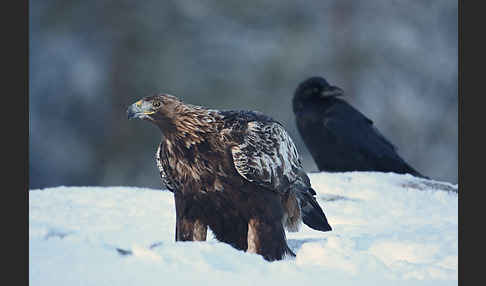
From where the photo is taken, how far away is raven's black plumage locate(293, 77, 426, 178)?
7.96 metres

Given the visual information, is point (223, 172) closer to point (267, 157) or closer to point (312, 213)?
point (267, 157)

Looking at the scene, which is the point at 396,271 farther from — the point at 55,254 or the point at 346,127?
the point at 346,127

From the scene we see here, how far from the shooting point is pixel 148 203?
19.9 feet

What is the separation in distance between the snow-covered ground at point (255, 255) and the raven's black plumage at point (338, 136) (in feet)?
3.27

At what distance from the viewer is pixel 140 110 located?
4.09m

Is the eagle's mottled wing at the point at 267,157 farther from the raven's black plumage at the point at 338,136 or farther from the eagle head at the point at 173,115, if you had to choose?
the raven's black plumage at the point at 338,136

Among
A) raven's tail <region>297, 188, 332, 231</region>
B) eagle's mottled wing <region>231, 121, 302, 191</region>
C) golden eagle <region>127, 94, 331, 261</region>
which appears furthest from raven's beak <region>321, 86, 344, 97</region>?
golden eagle <region>127, 94, 331, 261</region>

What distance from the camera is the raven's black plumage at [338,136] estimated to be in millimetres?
7957

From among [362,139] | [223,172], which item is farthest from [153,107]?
[362,139]

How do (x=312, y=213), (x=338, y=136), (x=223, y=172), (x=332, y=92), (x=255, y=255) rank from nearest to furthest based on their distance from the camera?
(x=255, y=255)
(x=223, y=172)
(x=312, y=213)
(x=338, y=136)
(x=332, y=92)

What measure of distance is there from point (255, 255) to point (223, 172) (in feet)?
1.65

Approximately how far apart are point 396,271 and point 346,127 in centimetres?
421

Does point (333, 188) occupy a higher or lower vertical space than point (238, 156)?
lower

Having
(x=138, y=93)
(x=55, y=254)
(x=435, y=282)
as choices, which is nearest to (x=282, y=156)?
(x=435, y=282)
